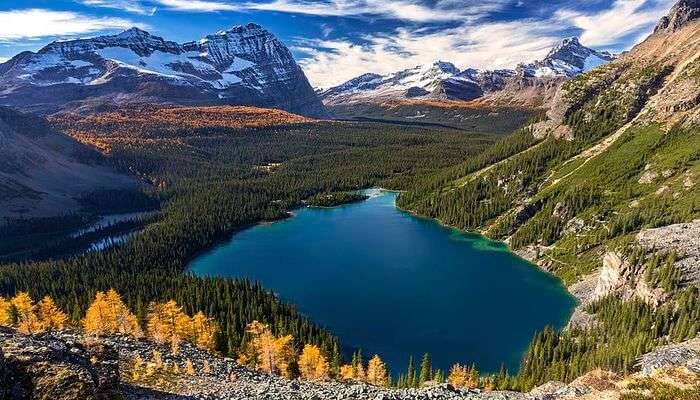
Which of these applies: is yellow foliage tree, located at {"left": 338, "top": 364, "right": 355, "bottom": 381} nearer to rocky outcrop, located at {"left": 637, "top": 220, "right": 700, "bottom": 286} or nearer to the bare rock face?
the bare rock face

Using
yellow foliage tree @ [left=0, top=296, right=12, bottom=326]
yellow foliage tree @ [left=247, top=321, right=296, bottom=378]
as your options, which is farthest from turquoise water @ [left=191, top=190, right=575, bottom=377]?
yellow foliage tree @ [left=0, top=296, right=12, bottom=326]

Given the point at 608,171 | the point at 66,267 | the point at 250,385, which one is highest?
the point at 608,171

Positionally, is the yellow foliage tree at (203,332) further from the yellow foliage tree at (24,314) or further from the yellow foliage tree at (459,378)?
the yellow foliage tree at (459,378)

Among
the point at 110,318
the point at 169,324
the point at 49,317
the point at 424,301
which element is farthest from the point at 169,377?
the point at 424,301

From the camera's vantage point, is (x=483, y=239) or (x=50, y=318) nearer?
(x=50, y=318)

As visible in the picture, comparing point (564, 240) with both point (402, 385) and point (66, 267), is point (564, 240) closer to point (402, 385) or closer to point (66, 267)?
point (402, 385)

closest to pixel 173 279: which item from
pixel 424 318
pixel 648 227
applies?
pixel 424 318
